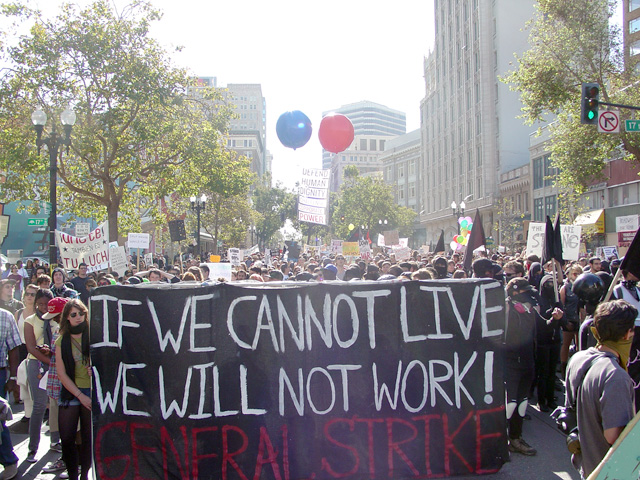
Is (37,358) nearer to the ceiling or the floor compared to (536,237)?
nearer to the floor

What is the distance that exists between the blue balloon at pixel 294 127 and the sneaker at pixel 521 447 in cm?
808

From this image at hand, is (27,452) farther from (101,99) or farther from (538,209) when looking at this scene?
(538,209)

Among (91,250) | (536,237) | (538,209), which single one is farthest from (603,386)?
(538,209)

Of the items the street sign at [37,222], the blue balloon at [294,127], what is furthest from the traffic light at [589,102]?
the street sign at [37,222]

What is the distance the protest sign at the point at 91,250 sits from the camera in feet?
44.3

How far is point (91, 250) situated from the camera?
1362cm

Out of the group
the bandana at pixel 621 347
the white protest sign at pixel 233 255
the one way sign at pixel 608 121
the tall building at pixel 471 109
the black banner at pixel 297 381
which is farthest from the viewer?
the tall building at pixel 471 109

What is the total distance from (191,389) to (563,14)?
23.9 m

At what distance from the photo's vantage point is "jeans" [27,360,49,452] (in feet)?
21.7

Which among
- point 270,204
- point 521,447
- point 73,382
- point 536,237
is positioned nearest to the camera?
point 73,382

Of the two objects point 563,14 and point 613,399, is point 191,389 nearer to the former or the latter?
point 613,399

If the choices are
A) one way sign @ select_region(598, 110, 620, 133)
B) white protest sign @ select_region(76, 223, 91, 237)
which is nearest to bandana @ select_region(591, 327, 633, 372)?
one way sign @ select_region(598, 110, 620, 133)

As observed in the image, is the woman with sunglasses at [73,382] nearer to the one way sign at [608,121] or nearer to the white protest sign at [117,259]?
the white protest sign at [117,259]

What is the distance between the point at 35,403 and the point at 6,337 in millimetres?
→ 833
